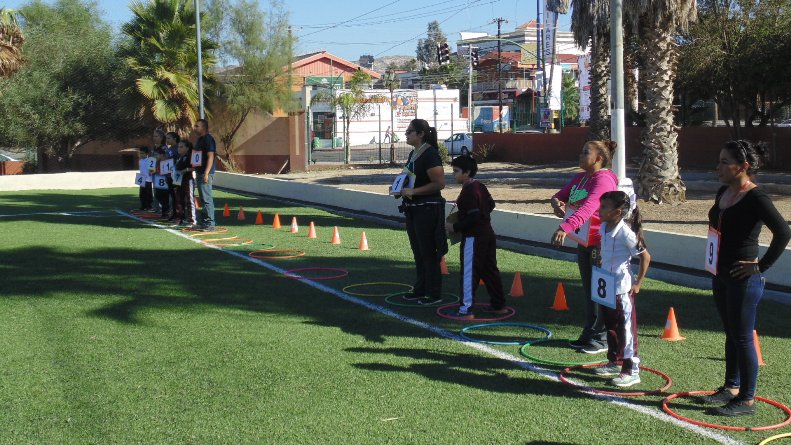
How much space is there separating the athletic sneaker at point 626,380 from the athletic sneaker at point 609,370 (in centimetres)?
18

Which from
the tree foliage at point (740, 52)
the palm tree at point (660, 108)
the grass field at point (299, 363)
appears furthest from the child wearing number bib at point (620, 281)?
the tree foliage at point (740, 52)

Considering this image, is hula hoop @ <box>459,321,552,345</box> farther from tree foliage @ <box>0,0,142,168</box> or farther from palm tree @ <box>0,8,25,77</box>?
tree foliage @ <box>0,0,142,168</box>

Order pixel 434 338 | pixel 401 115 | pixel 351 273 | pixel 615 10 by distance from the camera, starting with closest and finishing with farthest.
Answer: pixel 434 338
pixel 351 273
pixel 615 10
pixel 401 115

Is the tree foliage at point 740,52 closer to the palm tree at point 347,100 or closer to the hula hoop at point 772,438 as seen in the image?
the palm tree at point 347,100

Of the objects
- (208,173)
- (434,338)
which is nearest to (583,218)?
(434,338)

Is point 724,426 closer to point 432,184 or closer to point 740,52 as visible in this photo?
point 432,184

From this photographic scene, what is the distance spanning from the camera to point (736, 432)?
5.23 meters

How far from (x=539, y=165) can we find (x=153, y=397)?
31.3m

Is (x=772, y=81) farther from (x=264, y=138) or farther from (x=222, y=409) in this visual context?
(x=222, y=409)

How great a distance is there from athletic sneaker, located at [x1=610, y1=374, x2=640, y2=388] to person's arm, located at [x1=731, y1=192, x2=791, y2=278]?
1166 mm

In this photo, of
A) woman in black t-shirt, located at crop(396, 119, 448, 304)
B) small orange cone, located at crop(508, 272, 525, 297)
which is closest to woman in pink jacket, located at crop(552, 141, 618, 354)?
woman in black t-shirt, located at crop(396, 119, 448, 304)

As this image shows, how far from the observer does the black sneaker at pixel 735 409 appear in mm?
5477

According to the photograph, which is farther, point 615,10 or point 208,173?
point 208,173

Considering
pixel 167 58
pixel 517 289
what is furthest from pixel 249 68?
pixel 517 289
